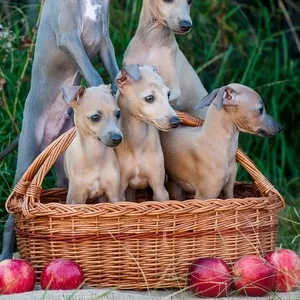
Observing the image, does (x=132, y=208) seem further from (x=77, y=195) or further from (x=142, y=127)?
(x=142, y=127)

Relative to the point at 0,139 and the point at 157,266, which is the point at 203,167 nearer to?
the point at 157,266

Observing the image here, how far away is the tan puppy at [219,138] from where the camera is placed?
386 cm

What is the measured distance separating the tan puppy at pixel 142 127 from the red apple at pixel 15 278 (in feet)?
1.92

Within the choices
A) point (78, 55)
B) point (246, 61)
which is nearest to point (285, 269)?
point (78, 55)

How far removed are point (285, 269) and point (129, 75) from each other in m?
1.06

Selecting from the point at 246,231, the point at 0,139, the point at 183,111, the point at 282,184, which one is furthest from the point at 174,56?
the point at 282,184

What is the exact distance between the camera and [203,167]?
3939mm

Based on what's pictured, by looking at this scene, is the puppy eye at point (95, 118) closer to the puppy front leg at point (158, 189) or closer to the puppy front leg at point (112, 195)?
the puppy front leg at point (112, 195)

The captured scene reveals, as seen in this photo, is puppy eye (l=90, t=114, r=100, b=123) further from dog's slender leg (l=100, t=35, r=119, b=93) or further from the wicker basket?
dog's slender leg (l=100, t=35, r=119, b=93)

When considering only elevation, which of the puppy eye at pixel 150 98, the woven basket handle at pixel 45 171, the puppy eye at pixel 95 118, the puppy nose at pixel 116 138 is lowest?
the woven basket handle at pixel 45 171

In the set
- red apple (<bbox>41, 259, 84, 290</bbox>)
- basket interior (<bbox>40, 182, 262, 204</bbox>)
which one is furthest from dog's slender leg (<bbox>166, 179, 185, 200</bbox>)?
red apple (<bbox>41, 259, 84, 290</bbox>)

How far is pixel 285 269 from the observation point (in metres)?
3.66

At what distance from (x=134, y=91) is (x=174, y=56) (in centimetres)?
75

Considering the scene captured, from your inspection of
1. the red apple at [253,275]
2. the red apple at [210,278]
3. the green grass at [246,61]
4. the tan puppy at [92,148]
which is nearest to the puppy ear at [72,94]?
the tan puppy at [92,148]
